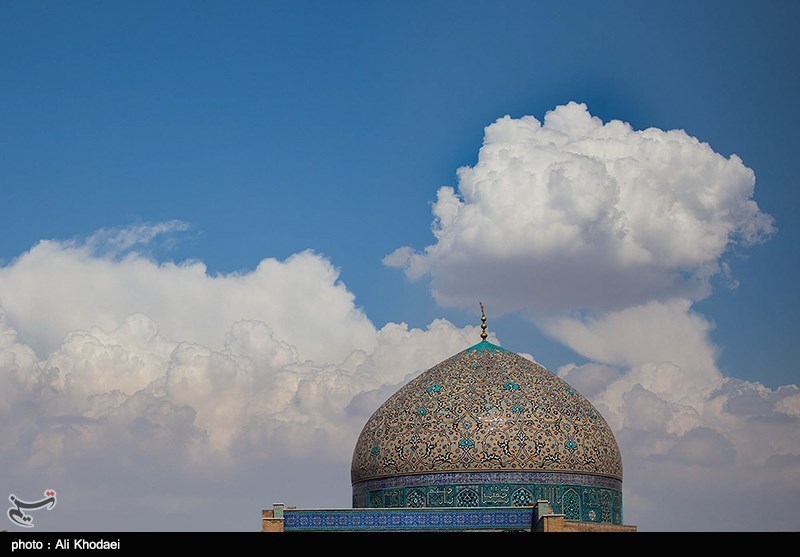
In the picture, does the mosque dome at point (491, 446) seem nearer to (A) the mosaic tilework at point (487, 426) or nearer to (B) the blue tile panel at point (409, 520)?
(A) the mosaic tilework at point (487, 426)

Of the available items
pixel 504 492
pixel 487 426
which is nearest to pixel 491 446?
pixel 487 426

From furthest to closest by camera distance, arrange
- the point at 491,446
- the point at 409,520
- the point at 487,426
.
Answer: the point at 487,426
the point at 491,446
the point at 409,520

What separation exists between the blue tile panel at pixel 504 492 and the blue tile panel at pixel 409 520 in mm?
283

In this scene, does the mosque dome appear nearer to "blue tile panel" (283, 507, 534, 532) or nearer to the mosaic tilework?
the mosaic tilework

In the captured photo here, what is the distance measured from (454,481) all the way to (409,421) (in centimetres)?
140

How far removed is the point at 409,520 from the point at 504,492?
1588 millimetres

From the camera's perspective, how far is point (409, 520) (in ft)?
60.4

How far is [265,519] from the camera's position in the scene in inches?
738

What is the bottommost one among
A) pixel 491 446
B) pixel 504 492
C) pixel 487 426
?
pixel 504 492

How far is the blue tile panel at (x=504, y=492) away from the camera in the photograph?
745 inches

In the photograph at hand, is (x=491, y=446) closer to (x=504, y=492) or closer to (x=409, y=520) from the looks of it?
(x=504, y=492)

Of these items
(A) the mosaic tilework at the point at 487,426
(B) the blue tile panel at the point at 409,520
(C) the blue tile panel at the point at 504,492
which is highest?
(A) the mosaic tilework at the point at 487,426

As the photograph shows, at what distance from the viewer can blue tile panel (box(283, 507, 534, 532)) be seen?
1822 centimetres

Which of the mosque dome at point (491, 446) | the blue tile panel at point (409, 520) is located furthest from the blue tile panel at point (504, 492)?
the blue tile panel at point (409, 520)
